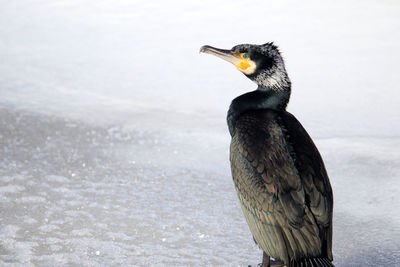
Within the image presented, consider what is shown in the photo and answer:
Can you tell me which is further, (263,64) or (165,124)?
(165,124)

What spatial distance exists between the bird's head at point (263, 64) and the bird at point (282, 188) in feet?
0.56

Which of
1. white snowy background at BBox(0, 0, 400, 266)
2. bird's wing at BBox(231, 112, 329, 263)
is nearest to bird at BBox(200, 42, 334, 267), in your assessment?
bird's wing at BBox(231, 112, 329, 263)

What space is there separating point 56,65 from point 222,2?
10.5 ft

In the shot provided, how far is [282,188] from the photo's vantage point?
2461 mm

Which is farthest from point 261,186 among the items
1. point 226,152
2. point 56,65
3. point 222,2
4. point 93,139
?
point 222,2

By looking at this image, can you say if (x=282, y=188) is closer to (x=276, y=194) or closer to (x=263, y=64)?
(x=276, y=194)

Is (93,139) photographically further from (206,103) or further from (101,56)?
(101,56)

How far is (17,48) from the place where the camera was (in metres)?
7.34

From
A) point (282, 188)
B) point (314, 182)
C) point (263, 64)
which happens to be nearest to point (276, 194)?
point (282, 188)

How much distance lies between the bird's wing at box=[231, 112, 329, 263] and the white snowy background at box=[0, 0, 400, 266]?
68 cm

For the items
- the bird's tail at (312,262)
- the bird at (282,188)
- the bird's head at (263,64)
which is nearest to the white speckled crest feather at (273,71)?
the bird's head at (263,64)

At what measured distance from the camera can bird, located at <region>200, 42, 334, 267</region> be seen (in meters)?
2.41

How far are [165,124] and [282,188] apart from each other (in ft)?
9.29

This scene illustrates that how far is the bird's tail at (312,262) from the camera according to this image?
7.80 feet
